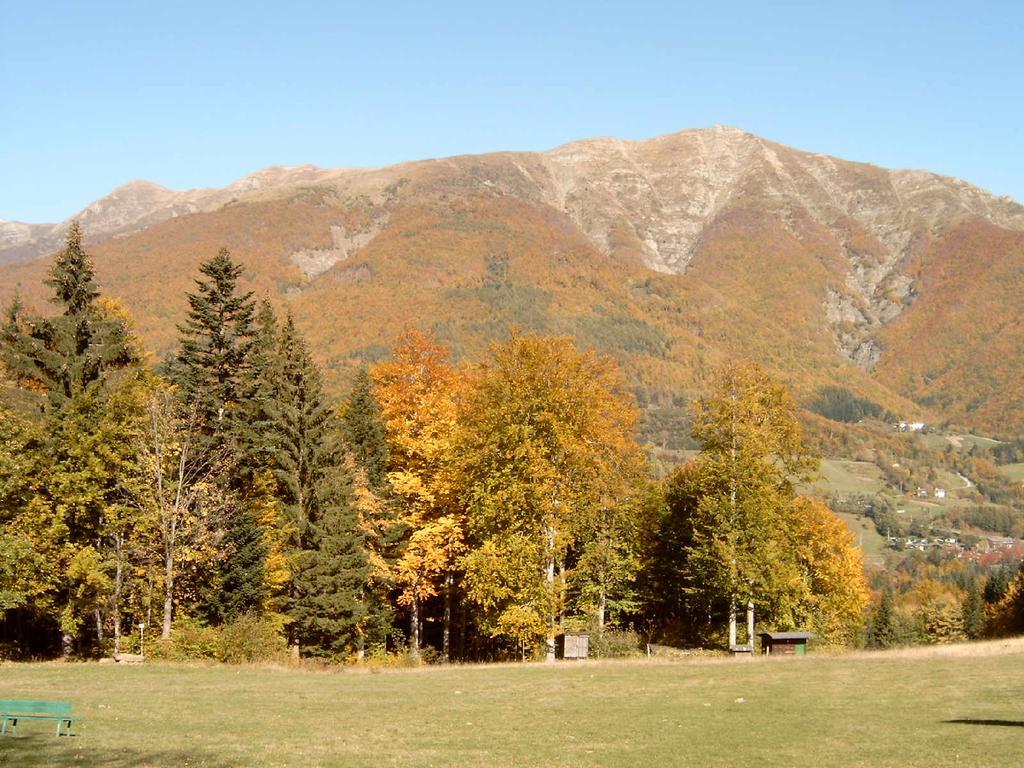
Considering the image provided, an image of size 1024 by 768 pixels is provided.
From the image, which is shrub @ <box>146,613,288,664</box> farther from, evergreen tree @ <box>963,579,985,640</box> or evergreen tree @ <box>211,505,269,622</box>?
evergreen tree @ <box>963,579,985,640</box>

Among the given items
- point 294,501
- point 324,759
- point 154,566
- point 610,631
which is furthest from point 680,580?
point 324,759

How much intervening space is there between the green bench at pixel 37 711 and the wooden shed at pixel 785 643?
3030 cm

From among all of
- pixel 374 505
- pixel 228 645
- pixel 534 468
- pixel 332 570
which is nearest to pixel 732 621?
pixel 534 468

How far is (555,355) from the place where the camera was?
4309 centimetres

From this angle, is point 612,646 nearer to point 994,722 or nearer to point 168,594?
point 168,594

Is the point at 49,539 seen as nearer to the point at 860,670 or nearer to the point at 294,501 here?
the point at 294,501

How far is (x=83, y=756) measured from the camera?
62.3ft

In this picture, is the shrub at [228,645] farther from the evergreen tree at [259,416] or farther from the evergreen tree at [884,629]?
the evergreen tree at [884,629]

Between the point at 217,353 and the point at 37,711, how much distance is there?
88.9ft

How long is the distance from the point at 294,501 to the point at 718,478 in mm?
21179

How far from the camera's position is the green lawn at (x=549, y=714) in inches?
792

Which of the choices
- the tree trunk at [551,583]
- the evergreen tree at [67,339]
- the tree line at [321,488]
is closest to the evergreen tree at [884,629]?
the tree line at [321,488]

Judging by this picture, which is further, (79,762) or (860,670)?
(860,670)

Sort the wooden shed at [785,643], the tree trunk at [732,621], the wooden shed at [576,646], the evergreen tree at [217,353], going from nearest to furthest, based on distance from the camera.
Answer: the wooden shed at [785,643] < the wooden shed at [576,646] < the tree trunk at [732,621] < the evergreen tree at [217,353]
